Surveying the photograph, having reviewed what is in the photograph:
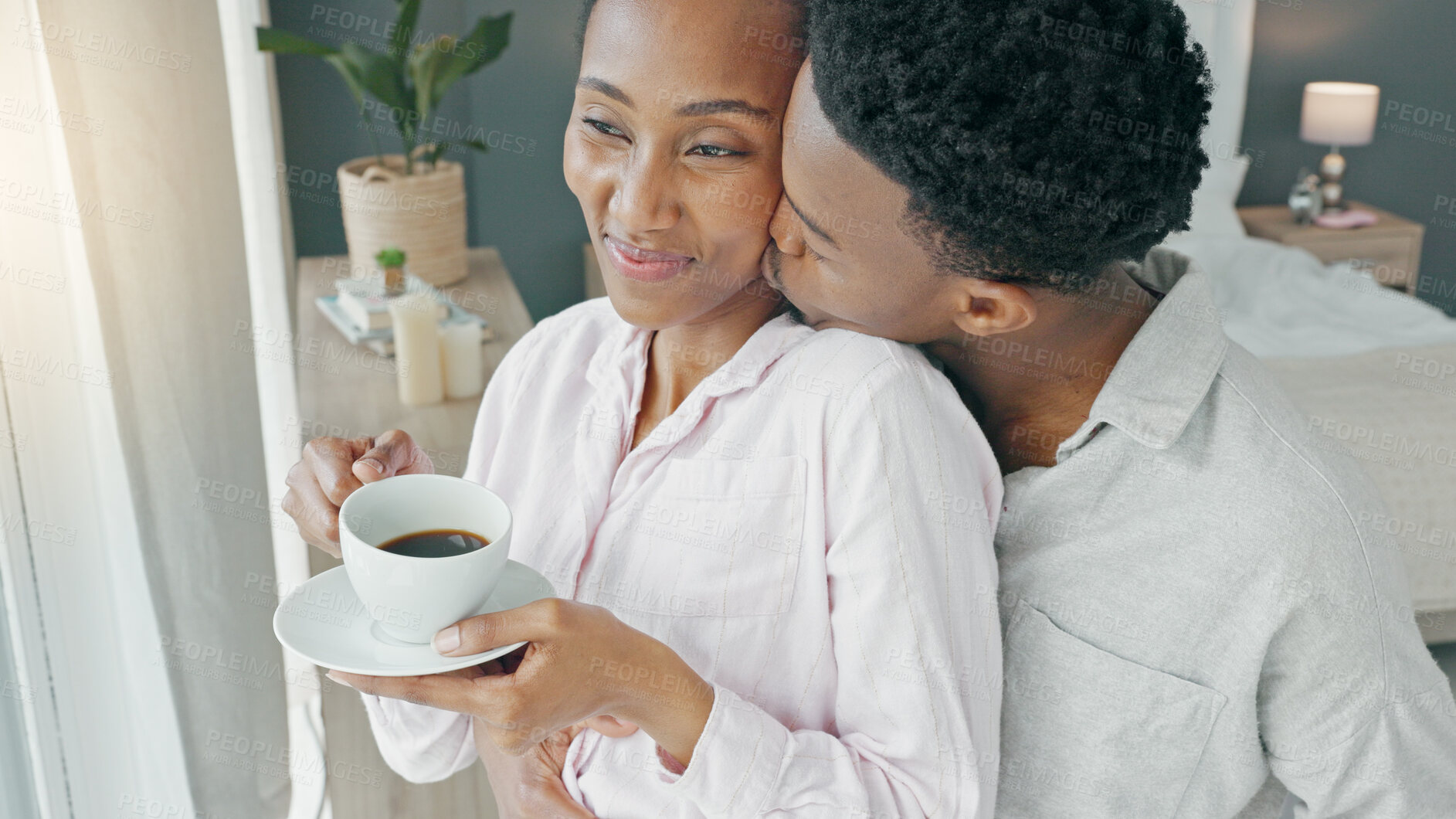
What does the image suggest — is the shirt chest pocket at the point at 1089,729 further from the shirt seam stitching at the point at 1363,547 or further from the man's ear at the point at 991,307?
the man's ear at the point at 991,307

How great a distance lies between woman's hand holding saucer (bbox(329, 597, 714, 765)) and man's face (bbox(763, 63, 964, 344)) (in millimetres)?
295

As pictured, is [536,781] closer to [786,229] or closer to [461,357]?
[786,229]

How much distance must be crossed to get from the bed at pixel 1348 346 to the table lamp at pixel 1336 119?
27cm

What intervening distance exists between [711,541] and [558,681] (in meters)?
0.19

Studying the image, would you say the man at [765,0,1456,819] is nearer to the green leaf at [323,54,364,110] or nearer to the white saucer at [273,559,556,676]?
the white saucer at [273,559,556,676]

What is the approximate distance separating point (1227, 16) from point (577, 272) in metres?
2.78

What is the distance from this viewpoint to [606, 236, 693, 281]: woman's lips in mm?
871

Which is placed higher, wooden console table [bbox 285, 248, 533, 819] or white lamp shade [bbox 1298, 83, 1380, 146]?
white lamp shade [bbox 1298, 83, 1380, 146]

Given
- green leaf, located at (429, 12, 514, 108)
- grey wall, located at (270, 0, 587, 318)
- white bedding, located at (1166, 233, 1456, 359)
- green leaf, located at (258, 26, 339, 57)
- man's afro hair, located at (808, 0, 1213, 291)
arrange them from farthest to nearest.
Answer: grey wall, located at (270, 0, 587, 318) → white bedding, located at (1166, 233, 1456, 359) → green leaf, located at (429, 12, 514, 108) → green leaf, located at (258, 26, 339, 57) → man's afro hair, located at (808, 0, 1213, 291)

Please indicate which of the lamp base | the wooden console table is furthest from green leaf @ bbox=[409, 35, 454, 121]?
the lamp base

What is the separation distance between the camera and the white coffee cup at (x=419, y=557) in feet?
2.26

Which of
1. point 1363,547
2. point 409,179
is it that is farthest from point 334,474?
point 409,179

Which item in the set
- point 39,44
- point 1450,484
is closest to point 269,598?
point 39,44
